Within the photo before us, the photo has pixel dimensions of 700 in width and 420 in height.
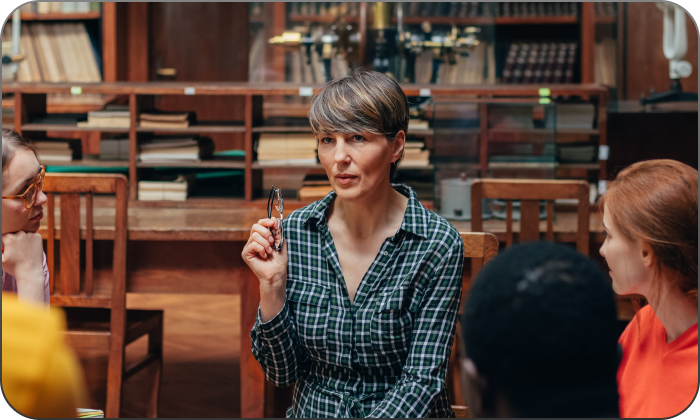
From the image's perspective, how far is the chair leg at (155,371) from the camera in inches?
98.4

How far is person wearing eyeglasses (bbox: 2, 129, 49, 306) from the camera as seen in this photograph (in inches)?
48.1

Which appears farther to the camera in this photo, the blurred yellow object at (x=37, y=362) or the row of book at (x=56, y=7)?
the row of book at (x=56, y=7)

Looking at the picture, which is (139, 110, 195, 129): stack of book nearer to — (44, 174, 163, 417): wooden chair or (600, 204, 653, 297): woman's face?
(44, 174, 163, 417): wooden chair

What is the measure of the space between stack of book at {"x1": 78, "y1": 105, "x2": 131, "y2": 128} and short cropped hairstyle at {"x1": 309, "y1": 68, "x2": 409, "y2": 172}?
2166 millimetres

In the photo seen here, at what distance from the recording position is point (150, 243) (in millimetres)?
2438

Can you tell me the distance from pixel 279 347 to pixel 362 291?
18 centimetres

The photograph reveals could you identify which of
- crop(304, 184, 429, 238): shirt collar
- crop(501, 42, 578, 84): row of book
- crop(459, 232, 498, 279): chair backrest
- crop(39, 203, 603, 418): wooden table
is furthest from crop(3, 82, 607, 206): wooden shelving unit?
crop(501, 42, 578, 84): row of book

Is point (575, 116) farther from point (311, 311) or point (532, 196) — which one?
point (311, 311)

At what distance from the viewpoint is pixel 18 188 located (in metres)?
1.23

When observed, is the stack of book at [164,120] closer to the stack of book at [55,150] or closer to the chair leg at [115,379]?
the stack of book at [55,150]

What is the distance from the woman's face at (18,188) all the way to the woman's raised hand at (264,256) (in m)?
0.41

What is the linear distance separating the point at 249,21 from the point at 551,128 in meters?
3.74

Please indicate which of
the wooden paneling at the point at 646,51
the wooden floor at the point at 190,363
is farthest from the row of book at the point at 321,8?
the wooden floor at the point at 190,363

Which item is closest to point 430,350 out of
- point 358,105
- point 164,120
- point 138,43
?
point 358,105
